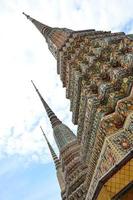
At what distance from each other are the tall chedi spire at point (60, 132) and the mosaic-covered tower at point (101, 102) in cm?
1528

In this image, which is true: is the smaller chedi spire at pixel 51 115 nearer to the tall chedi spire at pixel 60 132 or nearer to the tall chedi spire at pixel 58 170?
the tall chedi spire at pixel 60 132

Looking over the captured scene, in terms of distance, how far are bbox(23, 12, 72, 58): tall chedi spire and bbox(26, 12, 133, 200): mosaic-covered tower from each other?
16cm

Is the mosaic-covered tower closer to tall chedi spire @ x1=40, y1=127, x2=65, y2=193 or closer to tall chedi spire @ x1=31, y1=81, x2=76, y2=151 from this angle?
tall chedi spire @ x1=31, y1=81, x2=76, y2=151

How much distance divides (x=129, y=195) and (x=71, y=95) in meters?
31.6

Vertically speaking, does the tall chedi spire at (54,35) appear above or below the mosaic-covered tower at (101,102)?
above

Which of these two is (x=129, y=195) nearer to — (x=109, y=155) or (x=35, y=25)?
(x=109, y=155)

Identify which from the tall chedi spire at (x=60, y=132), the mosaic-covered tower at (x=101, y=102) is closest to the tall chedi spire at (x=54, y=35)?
the mosaic-covered tower at (x=101, y=102)

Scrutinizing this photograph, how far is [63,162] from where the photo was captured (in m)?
71.1

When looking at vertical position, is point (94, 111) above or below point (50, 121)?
below

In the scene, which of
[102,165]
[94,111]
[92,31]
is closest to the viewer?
[102,165]

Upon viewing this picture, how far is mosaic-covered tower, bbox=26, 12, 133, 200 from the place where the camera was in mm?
20500

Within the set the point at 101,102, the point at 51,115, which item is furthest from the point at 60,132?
the point at 101,102

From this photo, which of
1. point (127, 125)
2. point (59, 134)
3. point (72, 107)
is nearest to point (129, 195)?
point (127, 125)

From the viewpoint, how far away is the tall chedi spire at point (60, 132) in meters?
77.0
